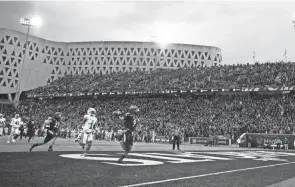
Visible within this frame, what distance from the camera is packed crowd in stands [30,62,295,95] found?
161ft

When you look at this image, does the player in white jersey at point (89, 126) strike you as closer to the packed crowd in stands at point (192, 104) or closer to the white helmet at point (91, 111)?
the white helmet at point (91, 111)

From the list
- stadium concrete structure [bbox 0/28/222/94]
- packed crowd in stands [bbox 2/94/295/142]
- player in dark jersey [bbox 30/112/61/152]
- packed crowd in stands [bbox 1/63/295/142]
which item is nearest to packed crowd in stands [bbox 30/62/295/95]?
packed crowd in stands [bbox 1/63/295/142]

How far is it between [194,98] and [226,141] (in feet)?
53.8

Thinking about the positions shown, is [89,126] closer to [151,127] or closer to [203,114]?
[151,127]

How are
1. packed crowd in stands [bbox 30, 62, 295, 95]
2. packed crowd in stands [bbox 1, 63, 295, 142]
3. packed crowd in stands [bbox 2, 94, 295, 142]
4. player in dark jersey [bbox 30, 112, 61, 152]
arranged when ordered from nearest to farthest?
1. player in dark jersey [bbox 30, 112, 61, 152]
2. packed crowd in stands [bbox 2, 94, 295, 142]
3. packed crowd in stands [bbox 1, 63, 295, 142]
4. packed crowd in stands [bbox 30, 62, 295, 95]

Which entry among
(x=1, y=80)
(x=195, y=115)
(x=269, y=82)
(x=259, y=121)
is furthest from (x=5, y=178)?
(x=1, y=80)

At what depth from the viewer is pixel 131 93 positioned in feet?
197

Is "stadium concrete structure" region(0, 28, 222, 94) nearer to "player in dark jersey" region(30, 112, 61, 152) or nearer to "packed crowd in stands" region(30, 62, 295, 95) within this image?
"packed crowd in stands" region(30, 62, 295, 95)

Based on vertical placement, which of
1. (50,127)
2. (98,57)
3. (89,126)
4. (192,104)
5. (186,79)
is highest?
(98,57)

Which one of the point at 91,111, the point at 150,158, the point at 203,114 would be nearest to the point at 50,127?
the point at 91,111

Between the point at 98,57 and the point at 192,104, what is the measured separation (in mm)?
60496

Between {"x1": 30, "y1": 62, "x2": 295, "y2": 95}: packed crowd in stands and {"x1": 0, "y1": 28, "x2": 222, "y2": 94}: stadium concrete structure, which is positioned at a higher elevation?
{"x1": 0, "y1": 28, "x2": 222, "y2": 94}: stadium concrete structure

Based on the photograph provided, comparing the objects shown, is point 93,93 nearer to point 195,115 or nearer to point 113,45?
point 195,115

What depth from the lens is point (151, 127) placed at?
46375 mm
